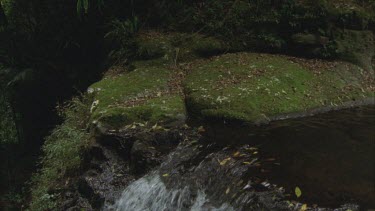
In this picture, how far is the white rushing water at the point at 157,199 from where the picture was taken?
4.78 m

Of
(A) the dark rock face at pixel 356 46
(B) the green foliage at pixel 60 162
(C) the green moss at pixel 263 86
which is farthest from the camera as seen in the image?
(A) the dark rock face at pixel 356 46

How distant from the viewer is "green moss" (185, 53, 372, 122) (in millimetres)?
7195

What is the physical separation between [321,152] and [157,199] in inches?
97.7

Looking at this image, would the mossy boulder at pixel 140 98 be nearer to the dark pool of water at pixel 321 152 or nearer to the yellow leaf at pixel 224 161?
the dark pool of water at pixel 321 152

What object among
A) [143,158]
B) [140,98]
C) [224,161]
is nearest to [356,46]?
[140,98]

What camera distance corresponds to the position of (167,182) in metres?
5.19

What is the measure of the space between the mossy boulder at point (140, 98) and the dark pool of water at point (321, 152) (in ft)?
2.94

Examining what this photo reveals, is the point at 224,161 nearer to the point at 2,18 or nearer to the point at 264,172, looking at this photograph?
the point at 264,172

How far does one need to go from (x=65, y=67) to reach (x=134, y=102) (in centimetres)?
588

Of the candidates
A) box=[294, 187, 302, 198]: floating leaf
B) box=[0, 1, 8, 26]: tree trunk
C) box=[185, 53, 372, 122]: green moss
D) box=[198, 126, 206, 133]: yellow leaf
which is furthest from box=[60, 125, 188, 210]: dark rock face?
box=[0, 1, 8, 26]: tree trunk

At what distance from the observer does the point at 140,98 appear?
743 cm

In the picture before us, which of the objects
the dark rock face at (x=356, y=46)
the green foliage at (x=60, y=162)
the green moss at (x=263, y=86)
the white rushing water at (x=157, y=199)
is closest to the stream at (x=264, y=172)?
the white rushing water at (x=157, y=199)

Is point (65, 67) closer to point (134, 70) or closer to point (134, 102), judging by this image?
point (134, 70)

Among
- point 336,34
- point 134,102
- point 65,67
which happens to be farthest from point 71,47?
point 336,34
